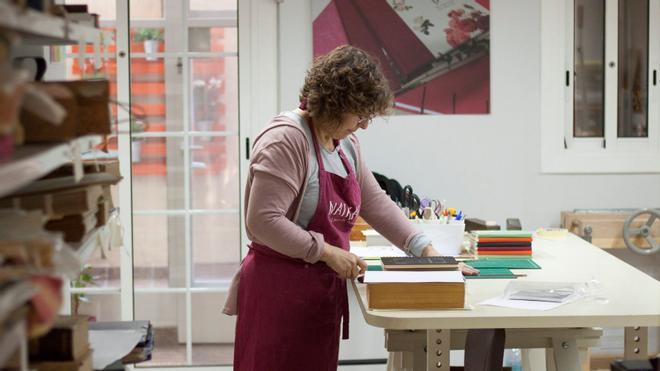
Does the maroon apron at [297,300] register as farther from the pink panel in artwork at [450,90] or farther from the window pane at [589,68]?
the window pane at [589,68]

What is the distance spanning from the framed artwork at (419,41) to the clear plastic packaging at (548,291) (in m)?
2.10

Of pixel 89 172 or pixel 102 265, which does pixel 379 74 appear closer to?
pixel 89 172

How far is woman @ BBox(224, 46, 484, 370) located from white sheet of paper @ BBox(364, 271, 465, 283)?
18 cm

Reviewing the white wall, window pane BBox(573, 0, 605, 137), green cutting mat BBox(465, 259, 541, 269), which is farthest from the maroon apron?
window pane BBox(573, 0, 605, 137)

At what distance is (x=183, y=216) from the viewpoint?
194 inches

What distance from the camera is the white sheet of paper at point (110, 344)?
1814mm

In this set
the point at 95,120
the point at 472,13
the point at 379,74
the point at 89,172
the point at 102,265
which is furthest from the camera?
the point at 102,265

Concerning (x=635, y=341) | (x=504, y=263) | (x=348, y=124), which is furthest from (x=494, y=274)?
(x=348, y=124)

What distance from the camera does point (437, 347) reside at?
273 cm

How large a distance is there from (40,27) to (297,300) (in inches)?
68.4

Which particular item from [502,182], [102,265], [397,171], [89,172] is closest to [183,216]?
[102,265]

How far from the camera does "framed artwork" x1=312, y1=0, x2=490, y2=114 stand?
4707mm

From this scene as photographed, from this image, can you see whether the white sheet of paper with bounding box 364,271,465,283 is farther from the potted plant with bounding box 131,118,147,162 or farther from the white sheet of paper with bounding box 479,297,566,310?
the potted plant with bounding box 131,118,147,162

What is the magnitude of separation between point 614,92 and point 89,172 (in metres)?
3.63
